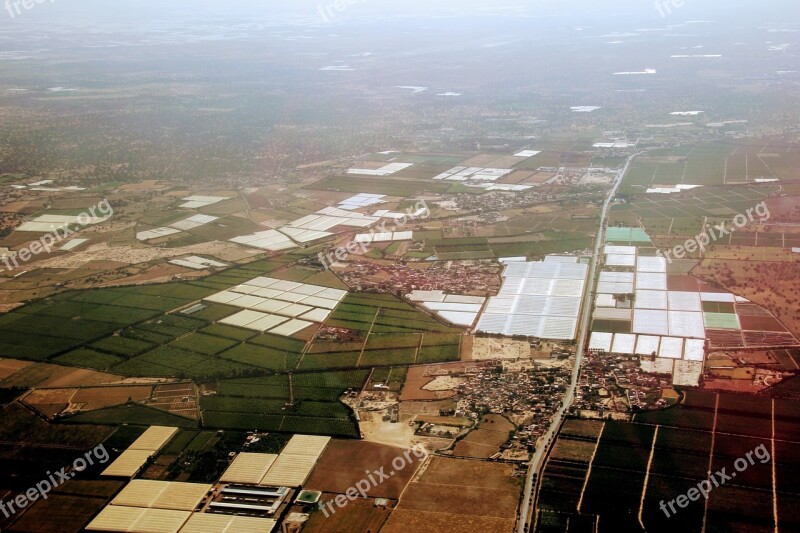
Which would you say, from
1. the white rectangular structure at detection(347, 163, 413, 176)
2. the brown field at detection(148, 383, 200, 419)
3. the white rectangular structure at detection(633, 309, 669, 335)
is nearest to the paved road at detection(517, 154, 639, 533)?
the white rectangular structure at detection(633, 309, 669, 335)

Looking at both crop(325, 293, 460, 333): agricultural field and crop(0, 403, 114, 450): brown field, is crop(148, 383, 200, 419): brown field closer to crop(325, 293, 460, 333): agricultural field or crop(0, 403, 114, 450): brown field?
crop(0, 403, 114, 450): brown field

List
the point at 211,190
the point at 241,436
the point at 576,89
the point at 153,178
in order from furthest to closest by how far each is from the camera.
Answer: the point at 576,89, the point at 153,178, the point at 211,190, the point at 241,436

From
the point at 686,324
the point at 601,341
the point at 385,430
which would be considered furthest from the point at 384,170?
the point at 385,430

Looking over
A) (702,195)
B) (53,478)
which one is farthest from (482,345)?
(702,195)

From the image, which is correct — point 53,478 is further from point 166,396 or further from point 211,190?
point 211,190

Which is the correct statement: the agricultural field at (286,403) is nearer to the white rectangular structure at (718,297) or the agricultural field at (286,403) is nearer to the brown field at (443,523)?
the brown field at (443,523)

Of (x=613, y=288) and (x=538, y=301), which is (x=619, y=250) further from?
(x=538, y=301)
